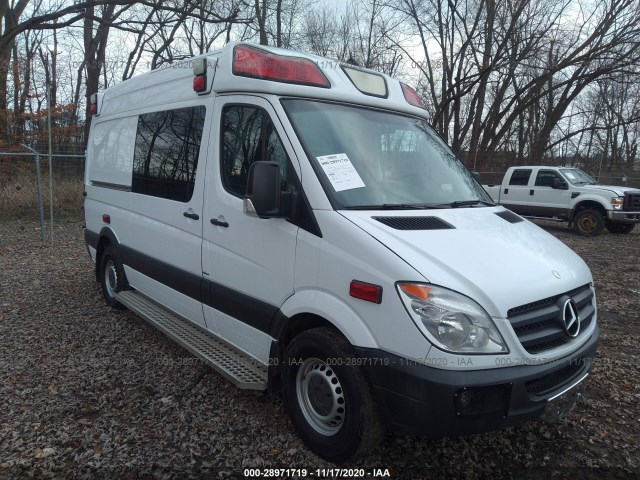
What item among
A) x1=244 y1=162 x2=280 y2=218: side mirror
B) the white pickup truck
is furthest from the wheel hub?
x1=244 y1=162 x2=280 y2=218: side mirror

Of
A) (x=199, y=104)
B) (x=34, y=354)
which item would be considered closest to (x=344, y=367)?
(x=199, y=104)

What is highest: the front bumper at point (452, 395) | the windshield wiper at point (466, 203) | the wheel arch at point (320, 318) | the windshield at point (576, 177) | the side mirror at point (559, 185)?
the windshield at point (576, 177)

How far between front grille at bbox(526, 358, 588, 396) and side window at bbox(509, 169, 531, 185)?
483 inches

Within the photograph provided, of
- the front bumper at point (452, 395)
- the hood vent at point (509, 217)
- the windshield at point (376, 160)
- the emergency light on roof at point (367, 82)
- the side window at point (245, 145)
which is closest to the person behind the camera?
the front bumper at point (452, 395)

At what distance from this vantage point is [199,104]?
384 centimetres

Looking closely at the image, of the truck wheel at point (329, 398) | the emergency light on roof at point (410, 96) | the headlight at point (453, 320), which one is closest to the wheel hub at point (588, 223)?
the emergency light on roof at point (410, 96)

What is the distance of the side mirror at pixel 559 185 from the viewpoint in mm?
13023

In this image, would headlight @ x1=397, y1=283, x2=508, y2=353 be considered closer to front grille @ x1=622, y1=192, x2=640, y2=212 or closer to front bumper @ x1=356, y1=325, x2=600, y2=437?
front bumper @ x1=356, y1=325, x2=600, y2=437

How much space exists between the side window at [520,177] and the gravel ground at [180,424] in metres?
9.51

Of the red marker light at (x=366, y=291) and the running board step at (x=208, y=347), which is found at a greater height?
the red marker light at (x=366, y=291)

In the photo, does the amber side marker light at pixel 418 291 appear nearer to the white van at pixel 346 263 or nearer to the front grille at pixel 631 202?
the white van at pixel 346 263

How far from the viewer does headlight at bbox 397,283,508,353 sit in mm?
2359

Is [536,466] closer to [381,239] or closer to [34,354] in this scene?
Answer: [381,239]

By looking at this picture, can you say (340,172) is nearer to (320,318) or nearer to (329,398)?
(320,318)
